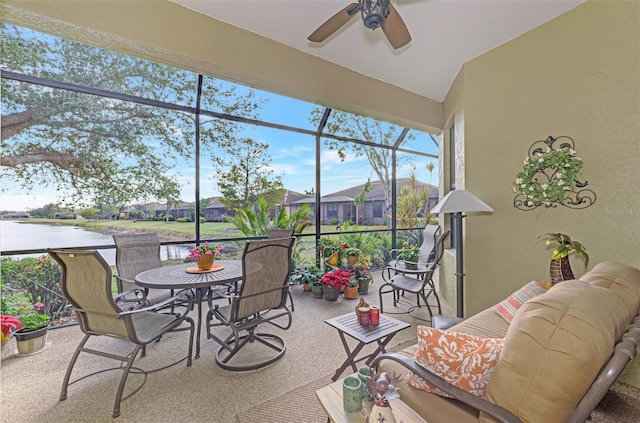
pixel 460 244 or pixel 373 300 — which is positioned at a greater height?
pixel 460 244

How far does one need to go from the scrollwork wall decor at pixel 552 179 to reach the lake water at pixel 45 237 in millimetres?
4702

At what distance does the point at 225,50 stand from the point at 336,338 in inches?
124

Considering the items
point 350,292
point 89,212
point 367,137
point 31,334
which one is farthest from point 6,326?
point 367,137

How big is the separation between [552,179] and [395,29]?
2.00 meters

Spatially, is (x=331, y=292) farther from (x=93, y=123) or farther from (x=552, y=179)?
(x=93, y=123)

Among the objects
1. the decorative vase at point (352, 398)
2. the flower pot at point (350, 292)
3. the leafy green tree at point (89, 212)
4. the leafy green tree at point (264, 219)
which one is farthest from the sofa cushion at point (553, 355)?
the leafy green tree at point (89, 212)

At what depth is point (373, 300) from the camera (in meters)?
4.29

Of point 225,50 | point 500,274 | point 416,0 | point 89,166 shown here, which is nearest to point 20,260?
point 89,166

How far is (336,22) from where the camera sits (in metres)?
2.06

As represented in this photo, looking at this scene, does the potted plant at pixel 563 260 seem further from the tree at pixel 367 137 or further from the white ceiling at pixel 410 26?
the tree at pixel 367 137

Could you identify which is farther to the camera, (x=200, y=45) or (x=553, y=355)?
(x=200, y=45)

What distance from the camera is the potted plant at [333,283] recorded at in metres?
4.12

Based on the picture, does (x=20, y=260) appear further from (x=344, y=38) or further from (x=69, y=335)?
(x=344, y=38)

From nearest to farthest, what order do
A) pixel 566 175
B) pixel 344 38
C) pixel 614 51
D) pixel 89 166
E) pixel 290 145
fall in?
pixel 614 51 → pixel 566 175 → pixel 344 38 → pixel 89 166 → pixel 290 145
